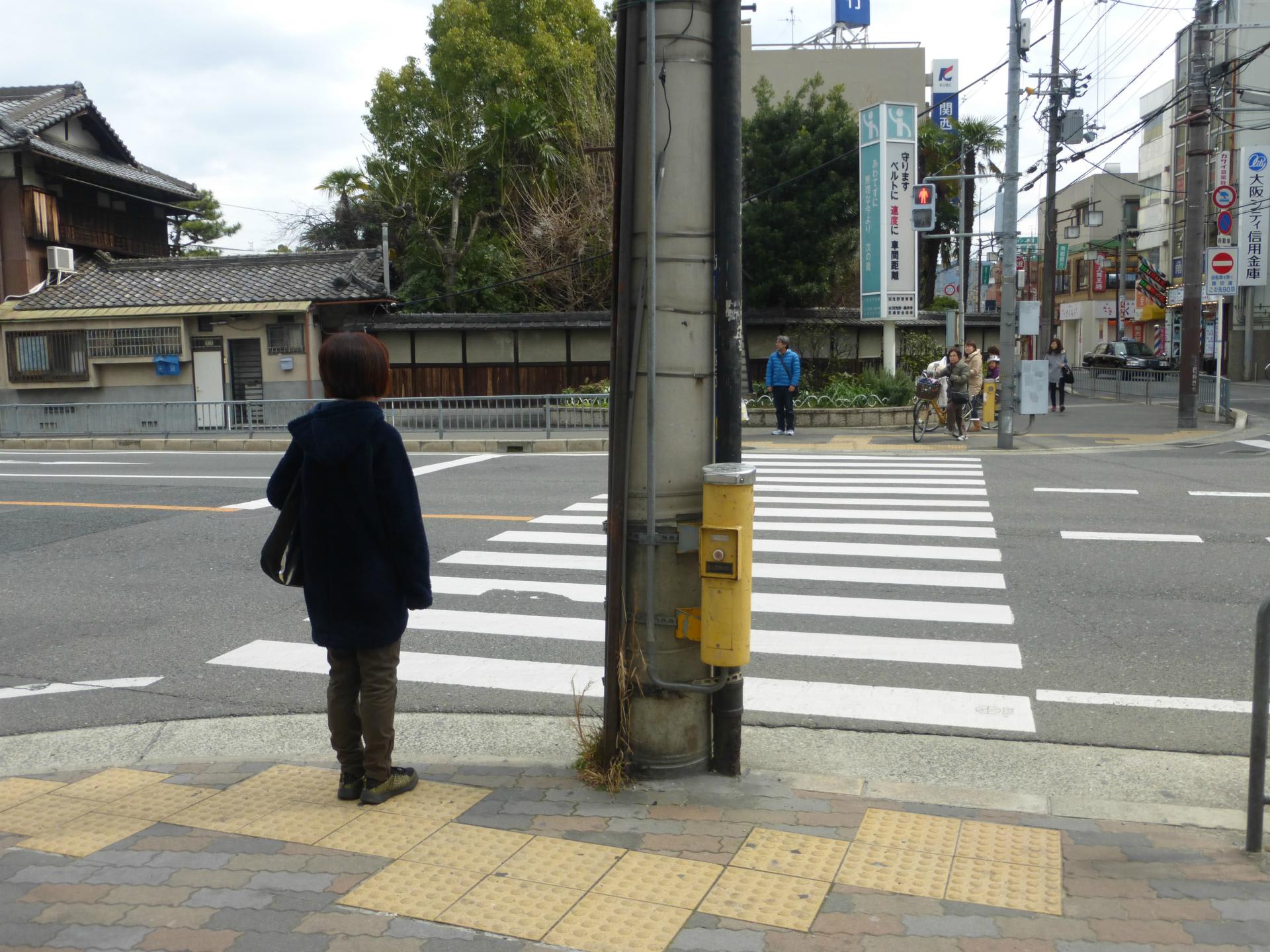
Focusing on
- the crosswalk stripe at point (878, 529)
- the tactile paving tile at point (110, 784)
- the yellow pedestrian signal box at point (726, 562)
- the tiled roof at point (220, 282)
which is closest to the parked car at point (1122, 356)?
the tiled roof at point (220, 282)

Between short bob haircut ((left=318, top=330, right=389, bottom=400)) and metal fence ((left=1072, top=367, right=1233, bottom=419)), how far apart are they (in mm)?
25695

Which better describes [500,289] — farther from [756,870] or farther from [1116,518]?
[756,870]

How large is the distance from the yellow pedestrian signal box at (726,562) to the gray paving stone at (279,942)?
5.88 feet

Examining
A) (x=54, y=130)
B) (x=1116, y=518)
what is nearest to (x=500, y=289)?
(x=54, y=130)

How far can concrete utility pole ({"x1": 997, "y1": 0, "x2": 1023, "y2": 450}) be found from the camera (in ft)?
60.9

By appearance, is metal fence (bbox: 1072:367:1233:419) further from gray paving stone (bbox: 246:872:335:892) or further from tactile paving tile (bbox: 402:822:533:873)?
gray paving stone (bbox: 246:872:335:892)

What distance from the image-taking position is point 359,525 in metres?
4.16

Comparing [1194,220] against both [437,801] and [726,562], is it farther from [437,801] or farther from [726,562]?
[437,801]

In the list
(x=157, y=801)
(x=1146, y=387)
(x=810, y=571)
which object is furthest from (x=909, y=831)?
(x=1146, y=387)

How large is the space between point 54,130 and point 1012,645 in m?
35.2

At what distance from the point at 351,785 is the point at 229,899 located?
35.9 inches

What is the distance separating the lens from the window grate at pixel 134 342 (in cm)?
2961

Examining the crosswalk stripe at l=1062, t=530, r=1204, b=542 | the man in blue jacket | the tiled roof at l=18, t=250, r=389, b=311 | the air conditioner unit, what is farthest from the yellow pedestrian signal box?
the air conditioner unit

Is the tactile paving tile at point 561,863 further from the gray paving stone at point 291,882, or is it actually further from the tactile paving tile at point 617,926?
the gray paving stone at point 291,882
